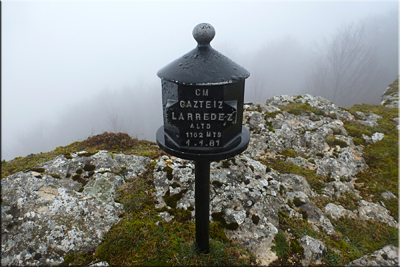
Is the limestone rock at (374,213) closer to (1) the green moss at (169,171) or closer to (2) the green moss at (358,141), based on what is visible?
(2) the green moss at (358,141)

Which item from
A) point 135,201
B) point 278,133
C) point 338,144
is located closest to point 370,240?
point 338,144

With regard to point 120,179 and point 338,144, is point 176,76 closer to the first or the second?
point 120,179

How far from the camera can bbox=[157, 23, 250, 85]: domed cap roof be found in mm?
3166

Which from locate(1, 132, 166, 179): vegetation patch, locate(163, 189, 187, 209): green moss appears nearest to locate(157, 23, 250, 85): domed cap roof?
locate(163, 189, 187, 209): green moss

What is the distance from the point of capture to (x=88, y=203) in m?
5.66

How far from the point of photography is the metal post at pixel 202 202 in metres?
4.25

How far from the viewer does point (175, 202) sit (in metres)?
6.29

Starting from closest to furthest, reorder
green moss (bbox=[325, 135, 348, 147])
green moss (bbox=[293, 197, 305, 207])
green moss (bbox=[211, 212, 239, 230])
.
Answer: green moss (bbox=[211, 212, 239, 230])
green moss (bbox=[293, 197, 305, 207])
green moss (bbox=[325, 135, 348, 147])

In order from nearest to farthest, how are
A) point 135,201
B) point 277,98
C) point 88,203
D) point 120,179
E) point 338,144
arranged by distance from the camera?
1. point 88,203
2. point 135,201
3. point 120,179
4. point 338,144
5. point 277,98

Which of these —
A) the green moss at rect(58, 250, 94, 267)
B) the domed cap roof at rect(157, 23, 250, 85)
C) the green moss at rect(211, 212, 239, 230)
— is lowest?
the green moss at rect(211, 212, 239, 230)

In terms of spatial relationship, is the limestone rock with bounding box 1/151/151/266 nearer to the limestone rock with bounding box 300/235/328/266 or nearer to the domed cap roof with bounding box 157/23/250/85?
the domed cap roof with bounding box 157/23/250/85

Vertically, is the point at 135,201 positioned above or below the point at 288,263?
above

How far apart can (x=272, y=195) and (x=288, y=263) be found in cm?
198

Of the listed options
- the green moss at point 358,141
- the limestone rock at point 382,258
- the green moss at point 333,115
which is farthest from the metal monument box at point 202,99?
the green moss at point 333,115
